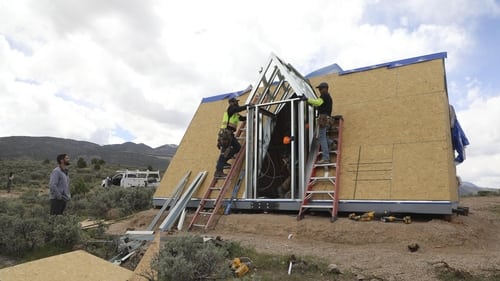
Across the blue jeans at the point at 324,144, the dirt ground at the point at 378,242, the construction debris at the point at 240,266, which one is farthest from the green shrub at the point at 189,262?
the blue jeans at the point at 324,144

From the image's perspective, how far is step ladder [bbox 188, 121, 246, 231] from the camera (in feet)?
25.4

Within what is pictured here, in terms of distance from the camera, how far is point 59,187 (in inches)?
278

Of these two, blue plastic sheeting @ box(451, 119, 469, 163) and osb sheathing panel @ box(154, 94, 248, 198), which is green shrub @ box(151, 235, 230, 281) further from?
blue plastic sheeting @ box(451, 119, 469, 163)

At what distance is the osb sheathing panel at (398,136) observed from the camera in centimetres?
644

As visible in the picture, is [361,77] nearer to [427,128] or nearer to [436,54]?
[436,54]

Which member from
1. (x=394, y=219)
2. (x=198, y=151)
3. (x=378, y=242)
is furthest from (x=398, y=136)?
(x=198, y=151)

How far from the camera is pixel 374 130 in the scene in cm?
750

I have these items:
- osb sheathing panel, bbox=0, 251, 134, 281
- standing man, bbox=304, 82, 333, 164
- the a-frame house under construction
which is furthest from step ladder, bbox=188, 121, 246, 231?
osb sheathing panel, bbox=0, 251, 134, 281

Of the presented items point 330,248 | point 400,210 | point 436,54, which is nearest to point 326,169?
point 400,210

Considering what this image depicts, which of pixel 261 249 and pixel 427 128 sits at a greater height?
pixel 427 128

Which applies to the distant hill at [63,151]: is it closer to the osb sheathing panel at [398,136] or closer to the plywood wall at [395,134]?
the plywood wall at [395,134]

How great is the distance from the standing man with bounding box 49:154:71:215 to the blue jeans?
490cm

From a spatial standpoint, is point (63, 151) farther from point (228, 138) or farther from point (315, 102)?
point (315, 102)

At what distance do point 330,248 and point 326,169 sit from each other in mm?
2102
